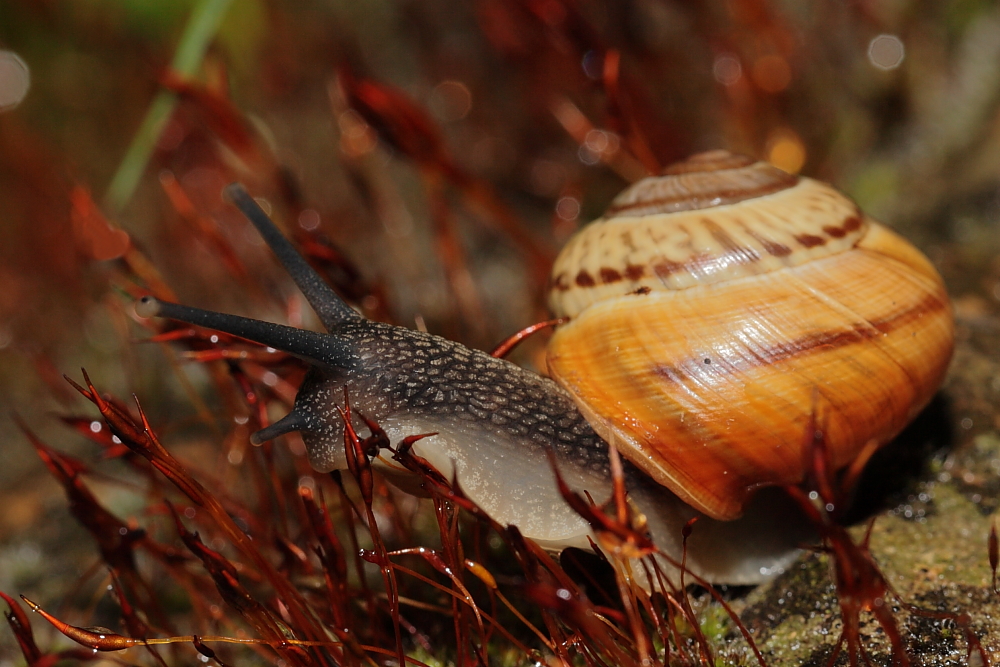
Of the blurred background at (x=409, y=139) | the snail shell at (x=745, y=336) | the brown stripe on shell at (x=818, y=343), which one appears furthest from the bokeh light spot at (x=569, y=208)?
the brown stripe on shell at (x=818, y=343)

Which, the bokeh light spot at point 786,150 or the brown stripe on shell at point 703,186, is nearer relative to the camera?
the brown stripe on shell at point 703,186

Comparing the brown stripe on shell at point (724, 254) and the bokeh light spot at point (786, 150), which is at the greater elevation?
the bokeh light spot at point (786, 150)

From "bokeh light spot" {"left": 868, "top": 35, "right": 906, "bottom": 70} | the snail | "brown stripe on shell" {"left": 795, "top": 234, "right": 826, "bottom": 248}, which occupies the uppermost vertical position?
"bokeh light spot" {"left": 868, "top": 35, "right": 906, "bottom": 70}

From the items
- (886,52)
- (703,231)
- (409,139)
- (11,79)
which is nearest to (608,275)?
(703,231)

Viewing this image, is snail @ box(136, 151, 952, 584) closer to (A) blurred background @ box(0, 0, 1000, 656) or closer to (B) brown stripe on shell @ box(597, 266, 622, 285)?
(B) brown stripe on shell @ box(597, 266, 622, 285)

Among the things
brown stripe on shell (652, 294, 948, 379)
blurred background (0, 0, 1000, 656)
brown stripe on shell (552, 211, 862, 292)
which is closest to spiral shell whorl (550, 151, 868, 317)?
brown stripe on shell (552, 211, 862, 292)

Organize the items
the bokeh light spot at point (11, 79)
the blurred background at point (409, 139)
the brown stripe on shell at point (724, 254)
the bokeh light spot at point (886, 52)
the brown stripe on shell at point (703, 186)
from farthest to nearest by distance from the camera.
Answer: the bokeh light spot at point (11, 79) < the bokeh light spot at point (886, 52) < the blurred background at point (409, 139) < the brown stripe on shell at point (703, 186) < the brown stripe on shell at point (724, 254)

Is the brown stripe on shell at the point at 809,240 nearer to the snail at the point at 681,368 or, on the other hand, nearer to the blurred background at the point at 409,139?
→ the snail at the point at 681,368

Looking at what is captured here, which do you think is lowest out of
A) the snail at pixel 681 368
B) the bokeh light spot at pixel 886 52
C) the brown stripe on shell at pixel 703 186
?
the snail at pixel 681 368

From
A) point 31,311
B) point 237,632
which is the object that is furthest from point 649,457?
point 31,311

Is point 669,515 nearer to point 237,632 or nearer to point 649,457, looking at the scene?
point 649,457
